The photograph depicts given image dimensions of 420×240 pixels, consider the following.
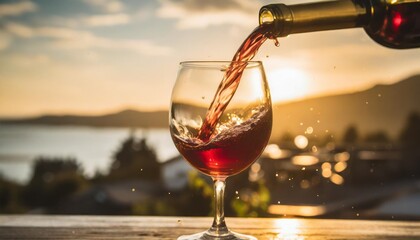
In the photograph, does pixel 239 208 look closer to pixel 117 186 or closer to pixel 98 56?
pixel 117 186

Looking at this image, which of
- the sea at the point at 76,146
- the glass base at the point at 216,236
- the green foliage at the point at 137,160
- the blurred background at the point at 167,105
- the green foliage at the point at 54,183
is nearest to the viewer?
the glass base at the point at 216,236

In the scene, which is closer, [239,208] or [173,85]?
[173,85]

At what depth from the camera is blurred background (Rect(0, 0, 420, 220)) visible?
5.97 metres

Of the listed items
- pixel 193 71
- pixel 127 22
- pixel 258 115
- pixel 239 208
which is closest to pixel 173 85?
pixel 193 71

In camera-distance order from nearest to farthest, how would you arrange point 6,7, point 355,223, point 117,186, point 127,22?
point 355,223 → point 117,186 → point 127,22 → point 6,7

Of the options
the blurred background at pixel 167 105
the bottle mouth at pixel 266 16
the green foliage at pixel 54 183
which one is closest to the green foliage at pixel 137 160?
the blurred background at pixel 167 105

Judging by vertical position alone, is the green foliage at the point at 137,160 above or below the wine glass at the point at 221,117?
below

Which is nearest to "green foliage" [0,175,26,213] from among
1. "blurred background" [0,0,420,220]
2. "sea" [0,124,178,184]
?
"blurred background" [0,0,420,220]

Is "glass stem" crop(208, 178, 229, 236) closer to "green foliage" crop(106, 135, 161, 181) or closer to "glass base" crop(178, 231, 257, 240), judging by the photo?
"glass base" crop(178, 231, 257, 240)

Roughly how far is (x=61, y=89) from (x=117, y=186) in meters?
12.3

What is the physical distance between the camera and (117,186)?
13172 mm

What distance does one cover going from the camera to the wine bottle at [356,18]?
57.7 inches

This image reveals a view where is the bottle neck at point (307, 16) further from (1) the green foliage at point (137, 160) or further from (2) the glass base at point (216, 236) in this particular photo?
(1) the green foliage at point (137, 160)

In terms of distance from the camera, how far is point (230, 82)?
4.70 feet
